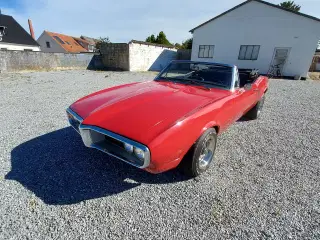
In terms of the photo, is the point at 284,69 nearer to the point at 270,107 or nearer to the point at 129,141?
the point at 270,107

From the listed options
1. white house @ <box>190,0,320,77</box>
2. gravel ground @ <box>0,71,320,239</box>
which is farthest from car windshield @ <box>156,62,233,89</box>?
white house @ <box>190,0,320,77</box>

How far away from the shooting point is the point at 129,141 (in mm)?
1738

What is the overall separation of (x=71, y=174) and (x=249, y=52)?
17.4 m

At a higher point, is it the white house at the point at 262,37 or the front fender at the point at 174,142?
the white house at the point at 262,37

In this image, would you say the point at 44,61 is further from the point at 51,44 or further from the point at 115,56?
the point at 51,44

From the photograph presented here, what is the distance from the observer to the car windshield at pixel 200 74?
3.07 metres

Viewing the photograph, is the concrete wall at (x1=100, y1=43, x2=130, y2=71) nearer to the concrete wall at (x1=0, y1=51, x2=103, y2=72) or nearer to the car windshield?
the concrete wall at (x1=0, y1=51, x2=103, y2=72)

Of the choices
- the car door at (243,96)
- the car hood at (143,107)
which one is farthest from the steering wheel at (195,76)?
the car door at (243,96)

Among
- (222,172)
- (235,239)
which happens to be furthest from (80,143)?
(235,239)

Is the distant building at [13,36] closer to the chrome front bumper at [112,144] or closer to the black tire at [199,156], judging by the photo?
the chrome front bumper at [112,144]

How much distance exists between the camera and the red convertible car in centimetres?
179

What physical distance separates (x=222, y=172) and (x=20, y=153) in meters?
3.17

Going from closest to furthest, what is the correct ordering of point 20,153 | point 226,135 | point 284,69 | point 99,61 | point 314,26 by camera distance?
1. point 20,153
2. point 226,135
3. point 314,26
4. point 284,69
5. point 99,61

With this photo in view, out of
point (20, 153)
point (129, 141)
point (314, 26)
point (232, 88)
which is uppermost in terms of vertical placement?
point (314, 26)
